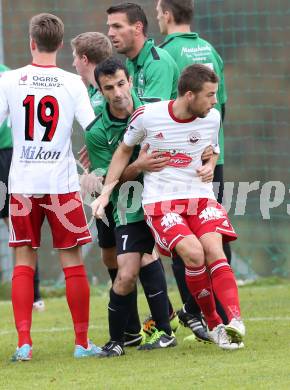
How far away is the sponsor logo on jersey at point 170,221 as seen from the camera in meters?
6.80

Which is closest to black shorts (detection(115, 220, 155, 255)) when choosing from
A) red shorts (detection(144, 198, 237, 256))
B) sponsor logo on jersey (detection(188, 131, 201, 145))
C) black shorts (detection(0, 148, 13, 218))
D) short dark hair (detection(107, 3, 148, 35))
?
red shorts (detection(144, 198, 237, 256))

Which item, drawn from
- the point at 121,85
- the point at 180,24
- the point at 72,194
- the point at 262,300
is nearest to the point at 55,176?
the point at 72,194

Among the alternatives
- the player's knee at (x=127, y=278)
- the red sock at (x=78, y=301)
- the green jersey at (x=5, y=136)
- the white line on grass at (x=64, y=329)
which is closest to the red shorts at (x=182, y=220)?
the player's knee at (x=127, y=278)

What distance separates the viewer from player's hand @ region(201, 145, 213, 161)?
→ 696 centimetres

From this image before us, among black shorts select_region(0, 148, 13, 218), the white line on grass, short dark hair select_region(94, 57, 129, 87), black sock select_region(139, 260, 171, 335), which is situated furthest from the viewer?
black shorts select_region(0, 148, 13, 218)

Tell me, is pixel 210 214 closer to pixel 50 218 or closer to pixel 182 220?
pixel 182 220

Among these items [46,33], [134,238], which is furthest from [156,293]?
[46,33]

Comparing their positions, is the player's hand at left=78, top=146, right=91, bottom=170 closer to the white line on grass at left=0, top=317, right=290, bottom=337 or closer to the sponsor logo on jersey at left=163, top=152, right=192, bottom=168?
the sponsor logo on jersey at left=163, top=152, right=192, bottom=168

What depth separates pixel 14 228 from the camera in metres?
7.00

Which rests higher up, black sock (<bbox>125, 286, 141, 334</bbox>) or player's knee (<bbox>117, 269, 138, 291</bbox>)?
player's knee (<bbox>117, 269, 138, 291</bbox>)

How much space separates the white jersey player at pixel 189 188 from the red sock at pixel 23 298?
689 mm

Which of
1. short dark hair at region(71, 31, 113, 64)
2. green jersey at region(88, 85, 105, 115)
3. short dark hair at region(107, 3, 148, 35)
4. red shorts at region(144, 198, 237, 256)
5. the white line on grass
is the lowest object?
the white line on grass

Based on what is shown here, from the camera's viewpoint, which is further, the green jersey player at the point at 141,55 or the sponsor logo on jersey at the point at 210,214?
the green jersey player at the point at 141,55

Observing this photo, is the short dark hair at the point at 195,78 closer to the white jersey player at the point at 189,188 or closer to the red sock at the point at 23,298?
the white jersey player at the point at 189,188
